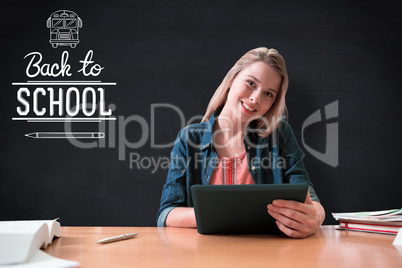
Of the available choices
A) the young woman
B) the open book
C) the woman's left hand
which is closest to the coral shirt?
the young woman

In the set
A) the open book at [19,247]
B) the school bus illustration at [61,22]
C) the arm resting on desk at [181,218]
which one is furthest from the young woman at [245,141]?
the school bus illustration at [61,22]

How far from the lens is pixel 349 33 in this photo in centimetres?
247

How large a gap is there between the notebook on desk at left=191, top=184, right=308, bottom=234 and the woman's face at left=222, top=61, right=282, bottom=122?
2.88ft

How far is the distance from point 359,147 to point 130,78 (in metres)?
1.51

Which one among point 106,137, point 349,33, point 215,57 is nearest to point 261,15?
point 215,57

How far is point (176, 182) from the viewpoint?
181 cm

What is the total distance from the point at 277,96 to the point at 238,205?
1.04 metres

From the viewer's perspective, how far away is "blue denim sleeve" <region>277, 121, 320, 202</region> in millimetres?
1791

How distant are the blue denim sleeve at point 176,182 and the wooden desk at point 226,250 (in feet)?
1.59

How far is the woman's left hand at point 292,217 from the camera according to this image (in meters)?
1.08

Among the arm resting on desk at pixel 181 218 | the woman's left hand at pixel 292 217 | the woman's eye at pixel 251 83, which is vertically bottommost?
the arm resting on desk at pixel 181 218

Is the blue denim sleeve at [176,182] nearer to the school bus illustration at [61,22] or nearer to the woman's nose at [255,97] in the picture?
the woman's nose at [255,97]

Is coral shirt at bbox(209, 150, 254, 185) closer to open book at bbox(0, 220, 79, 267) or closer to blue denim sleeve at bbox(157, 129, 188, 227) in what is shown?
blue denim sleeve at bbox(157, 129, 188, 227)

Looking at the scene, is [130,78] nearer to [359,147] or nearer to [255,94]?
[255,94]
